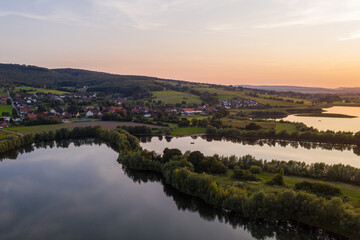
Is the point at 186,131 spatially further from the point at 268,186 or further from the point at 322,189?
the point at 322,189

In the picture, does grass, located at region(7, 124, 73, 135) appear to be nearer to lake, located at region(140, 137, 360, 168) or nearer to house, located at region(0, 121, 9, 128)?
house, located at region(0, 121, 9, 128)

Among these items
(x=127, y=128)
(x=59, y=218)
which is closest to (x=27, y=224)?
(x=59, y=218)

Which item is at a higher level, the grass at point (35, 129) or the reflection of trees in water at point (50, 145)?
the grass at point (35, 129)

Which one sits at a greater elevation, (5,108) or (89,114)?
(5,108)

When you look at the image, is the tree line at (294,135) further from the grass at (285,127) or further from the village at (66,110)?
the village at (66,110)

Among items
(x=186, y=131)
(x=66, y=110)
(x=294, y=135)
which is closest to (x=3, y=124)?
(x=66, y=110)

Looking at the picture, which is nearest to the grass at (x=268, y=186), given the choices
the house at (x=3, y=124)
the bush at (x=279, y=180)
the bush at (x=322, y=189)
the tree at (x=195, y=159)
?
the bush at (x=279, y=180)

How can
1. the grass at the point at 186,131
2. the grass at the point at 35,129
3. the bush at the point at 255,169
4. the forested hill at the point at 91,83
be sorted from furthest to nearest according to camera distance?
the forested hill at the point at 91,83 < the grass at the point at 186,131 < the grass at the point at 35,129 < the bush at the point at 255,169

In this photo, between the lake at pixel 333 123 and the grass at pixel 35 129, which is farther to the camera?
the lake at pixel 333 123
